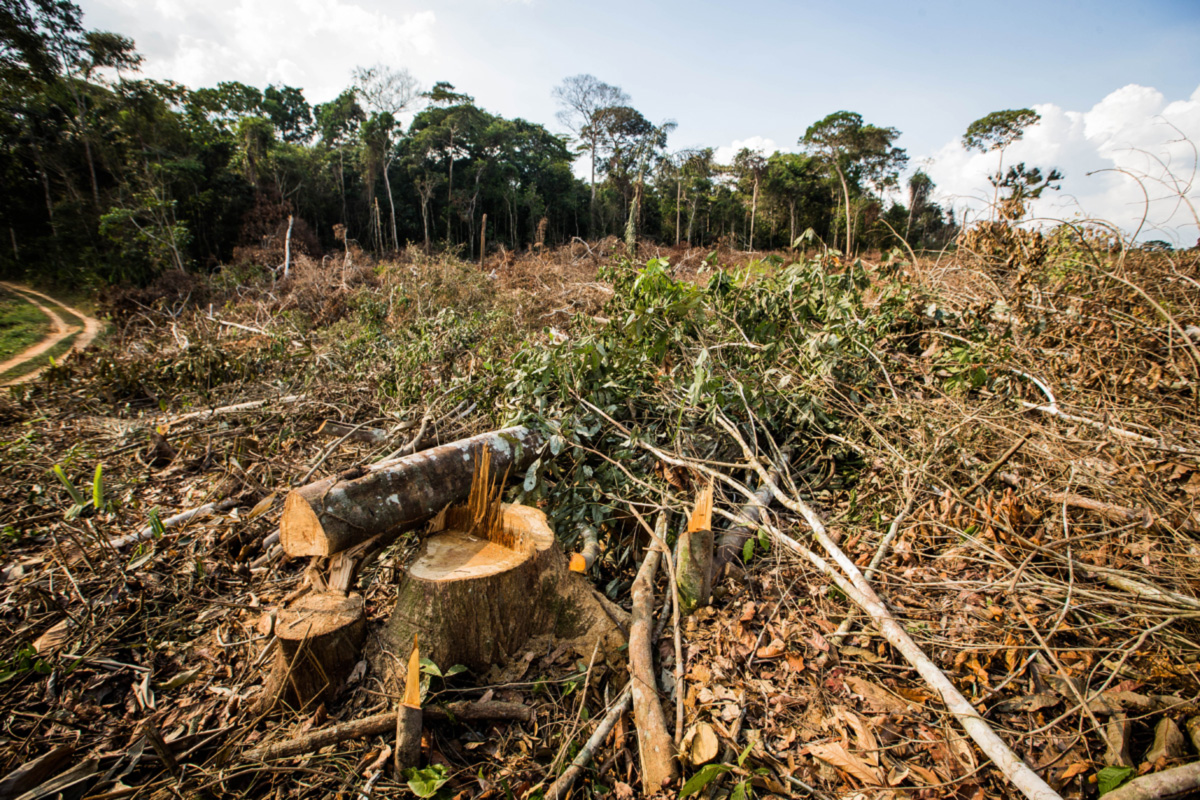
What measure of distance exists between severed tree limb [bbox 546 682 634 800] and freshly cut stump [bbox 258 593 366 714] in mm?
1026

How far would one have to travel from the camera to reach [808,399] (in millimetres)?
3438

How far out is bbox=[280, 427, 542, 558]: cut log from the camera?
7.05 ft

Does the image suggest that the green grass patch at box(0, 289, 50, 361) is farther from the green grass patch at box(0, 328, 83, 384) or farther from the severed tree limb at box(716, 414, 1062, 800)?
the severed tree limb at box(716, 414, 1062, 800)

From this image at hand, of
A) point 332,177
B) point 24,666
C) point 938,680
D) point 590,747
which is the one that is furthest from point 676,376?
point 332,177

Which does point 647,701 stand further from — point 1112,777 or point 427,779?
point 1112,777

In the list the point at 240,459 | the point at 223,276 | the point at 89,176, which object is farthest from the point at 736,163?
the point at 240,459

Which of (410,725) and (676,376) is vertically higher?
(676,376)

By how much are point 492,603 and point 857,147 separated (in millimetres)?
40632

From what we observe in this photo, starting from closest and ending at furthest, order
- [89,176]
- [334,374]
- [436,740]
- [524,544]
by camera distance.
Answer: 1. [436,740]
2. [524,544]
3. [334,374]
4. [89,176]

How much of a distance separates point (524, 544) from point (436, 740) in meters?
0.82

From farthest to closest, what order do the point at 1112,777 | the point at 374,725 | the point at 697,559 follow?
the point at 697,559
the point at 374,725
the point at 1112,777

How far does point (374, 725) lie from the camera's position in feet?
6.19

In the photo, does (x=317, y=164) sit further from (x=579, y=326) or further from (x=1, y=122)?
(x=579, y=326)

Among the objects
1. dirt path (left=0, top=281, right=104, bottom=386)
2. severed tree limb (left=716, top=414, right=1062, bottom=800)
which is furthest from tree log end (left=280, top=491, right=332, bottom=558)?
dirt path (left=0, top=281, right=104, bottom=386)
